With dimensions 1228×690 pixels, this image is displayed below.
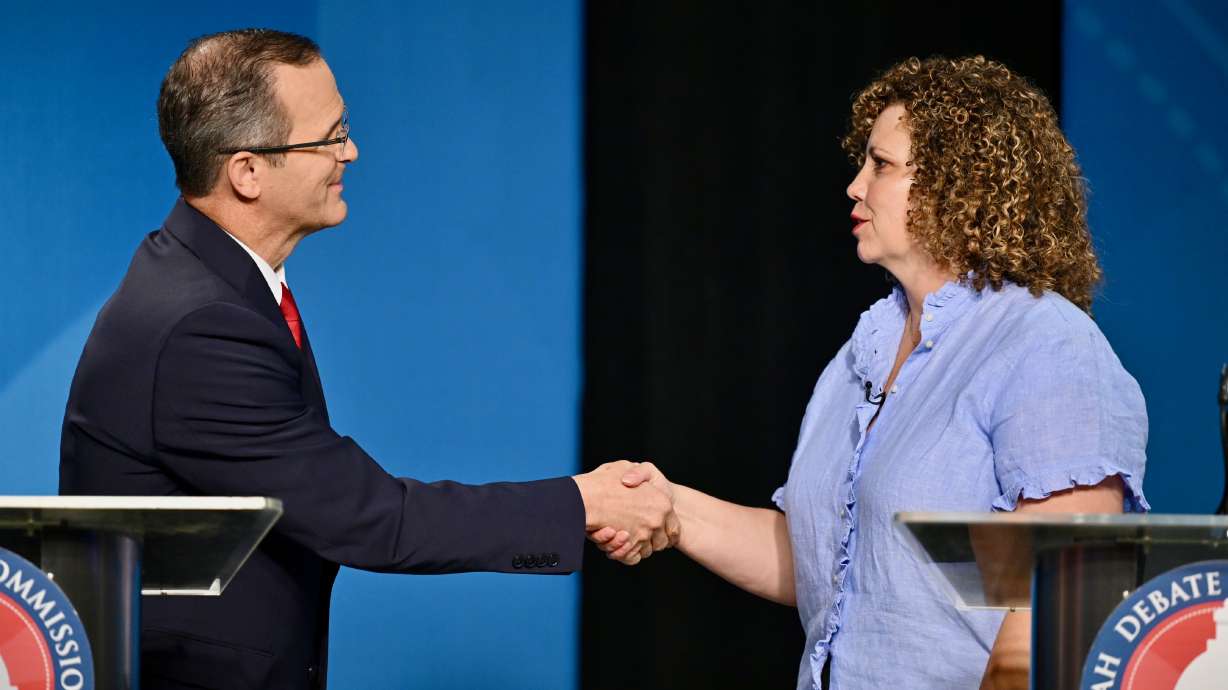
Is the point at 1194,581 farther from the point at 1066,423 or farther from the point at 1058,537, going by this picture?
the point at 1066,423

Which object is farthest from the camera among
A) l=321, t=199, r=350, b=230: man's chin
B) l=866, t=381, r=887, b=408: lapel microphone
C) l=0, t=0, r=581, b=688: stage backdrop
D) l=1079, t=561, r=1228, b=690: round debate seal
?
l=0, t=0, r=581, b=688: stage backdrop

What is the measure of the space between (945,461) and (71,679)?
3.56 feet

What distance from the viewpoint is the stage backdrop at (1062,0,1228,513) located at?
3236 mm

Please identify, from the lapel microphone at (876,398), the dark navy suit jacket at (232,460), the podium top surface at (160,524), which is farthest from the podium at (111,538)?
the lapel microphone at (876,398)

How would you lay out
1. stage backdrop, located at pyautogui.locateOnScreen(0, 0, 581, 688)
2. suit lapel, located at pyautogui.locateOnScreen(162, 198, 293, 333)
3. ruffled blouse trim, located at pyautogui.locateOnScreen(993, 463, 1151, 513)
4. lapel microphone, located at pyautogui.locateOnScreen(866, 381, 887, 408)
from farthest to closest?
stage backdrop, located at pyautogui.locateOnScreen(0, 0, 581, 688)
lapel microphone, located at pyautogui.locateOnScreen(866, 381, 887, 408)
suit lapel, located at pyautogui.locateOnScreen(162, 198, 293, 333)
ruffled blouse trim, located at pyautogui.locateOnScreen(993, 463, 1151, 513)

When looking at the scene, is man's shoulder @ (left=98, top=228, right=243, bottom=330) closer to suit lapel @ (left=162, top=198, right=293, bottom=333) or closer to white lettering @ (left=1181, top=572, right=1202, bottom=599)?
suit lapel @ (left=162, top=198, right=293, bottom=333)

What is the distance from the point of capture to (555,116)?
10.4 ft

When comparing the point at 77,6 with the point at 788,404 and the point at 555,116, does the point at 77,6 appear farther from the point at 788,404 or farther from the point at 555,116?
the point at 788,404

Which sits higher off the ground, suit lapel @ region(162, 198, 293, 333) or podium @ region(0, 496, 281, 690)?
suit lapel @ region(162, 198, 293, 333)

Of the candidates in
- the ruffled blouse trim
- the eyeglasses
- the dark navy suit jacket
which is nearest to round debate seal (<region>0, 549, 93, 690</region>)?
the dark navy suit jacket

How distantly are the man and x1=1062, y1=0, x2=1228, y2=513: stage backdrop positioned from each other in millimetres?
1734

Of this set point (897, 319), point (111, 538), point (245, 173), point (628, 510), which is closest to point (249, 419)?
point (245, 173)

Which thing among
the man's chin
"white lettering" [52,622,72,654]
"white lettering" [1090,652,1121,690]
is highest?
the man's chin

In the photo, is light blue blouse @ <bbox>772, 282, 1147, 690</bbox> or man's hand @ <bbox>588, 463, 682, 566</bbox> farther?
man's hand @ <bbox>588, 463, 682, 566</bbox>
